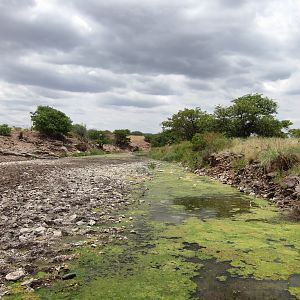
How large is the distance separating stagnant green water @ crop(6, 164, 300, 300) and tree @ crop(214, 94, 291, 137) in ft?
99.8

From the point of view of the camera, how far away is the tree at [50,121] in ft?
194

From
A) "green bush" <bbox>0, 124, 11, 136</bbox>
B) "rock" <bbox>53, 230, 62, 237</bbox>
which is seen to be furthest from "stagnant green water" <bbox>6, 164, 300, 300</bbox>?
"green bush" <bbox>0, 124, 11, 136</bbox>

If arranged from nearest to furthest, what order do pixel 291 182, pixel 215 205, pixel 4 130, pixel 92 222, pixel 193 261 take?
1. pixel 193 261
2. pixel 92 222
3. pixel 215 205
4. pixel 291 182
5. pixel 4 130

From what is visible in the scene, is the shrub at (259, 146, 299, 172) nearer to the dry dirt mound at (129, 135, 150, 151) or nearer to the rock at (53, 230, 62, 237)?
the rock at (53, 230, 62, 237)

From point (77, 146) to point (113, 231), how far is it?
5608 centimetres

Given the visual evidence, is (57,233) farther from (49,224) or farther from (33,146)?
(33,146)

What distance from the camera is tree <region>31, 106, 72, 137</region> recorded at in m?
59.0

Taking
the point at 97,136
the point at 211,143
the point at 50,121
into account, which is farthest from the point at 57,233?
the point at 97,136

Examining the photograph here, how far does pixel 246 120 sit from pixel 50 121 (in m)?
32.6

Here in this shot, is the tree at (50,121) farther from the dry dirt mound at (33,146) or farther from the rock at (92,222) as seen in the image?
the rock at (92,222)

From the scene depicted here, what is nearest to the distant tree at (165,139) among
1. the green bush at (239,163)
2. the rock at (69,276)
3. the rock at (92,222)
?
the green bush at (239,163)

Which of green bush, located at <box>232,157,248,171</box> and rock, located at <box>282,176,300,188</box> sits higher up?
green bush, located at <box>232,157,248,171</box>

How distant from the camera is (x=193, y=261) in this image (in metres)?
6.74

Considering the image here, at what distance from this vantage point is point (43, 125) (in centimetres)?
5897
